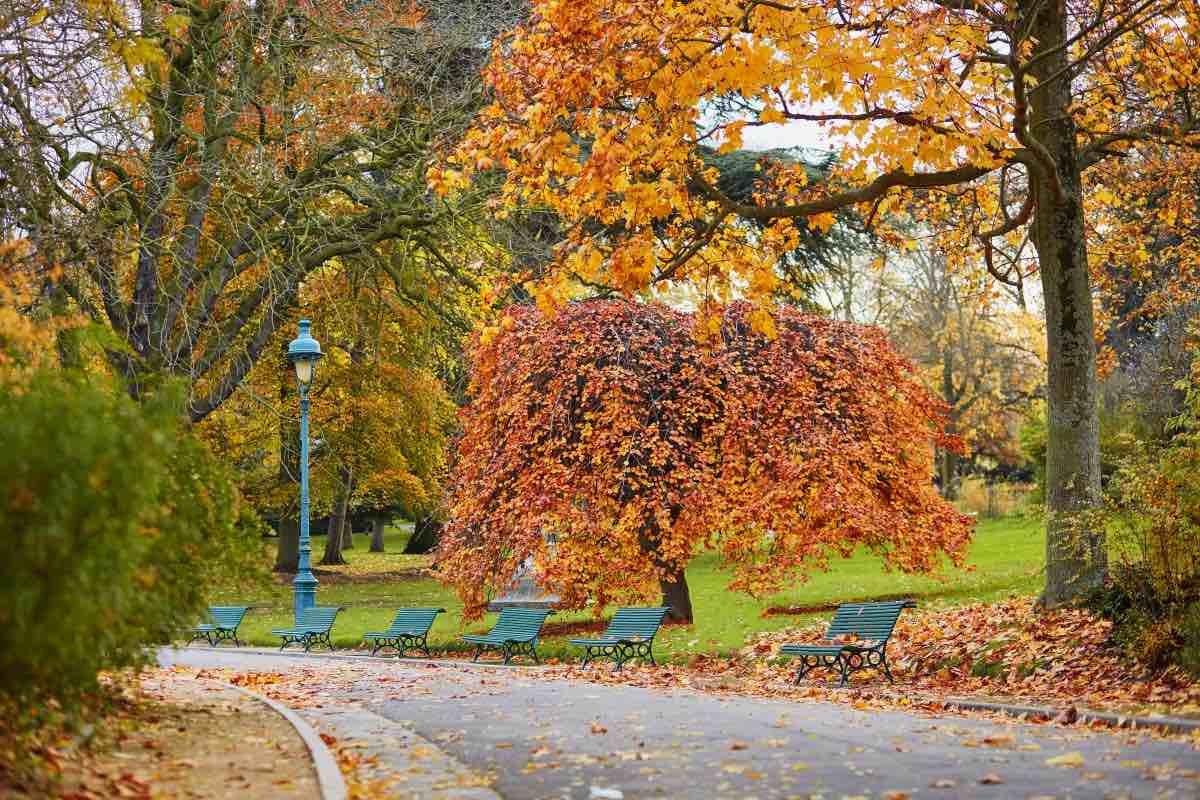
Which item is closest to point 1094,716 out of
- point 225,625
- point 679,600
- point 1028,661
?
point 1028,661

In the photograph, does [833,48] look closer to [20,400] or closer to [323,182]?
[20,400]

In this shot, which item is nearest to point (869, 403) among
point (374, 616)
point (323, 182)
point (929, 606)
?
point (929, 606)

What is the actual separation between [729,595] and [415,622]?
682 cm

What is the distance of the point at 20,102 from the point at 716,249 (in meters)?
6.85

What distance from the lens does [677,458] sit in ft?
58.9

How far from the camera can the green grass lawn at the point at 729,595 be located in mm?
17656

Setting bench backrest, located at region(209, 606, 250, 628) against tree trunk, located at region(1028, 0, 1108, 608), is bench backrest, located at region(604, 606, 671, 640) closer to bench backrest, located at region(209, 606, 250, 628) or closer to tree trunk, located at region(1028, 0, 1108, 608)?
tree trunk, located at region(1028, 0, 1108, 608)

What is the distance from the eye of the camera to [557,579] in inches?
684

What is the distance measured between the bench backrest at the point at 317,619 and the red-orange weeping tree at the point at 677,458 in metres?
1.95

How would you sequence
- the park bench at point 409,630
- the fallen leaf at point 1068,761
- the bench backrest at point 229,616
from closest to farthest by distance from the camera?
the fallen leaf at point 1068,761, the park bench at point 409,630, the bench backrest at point 229,616

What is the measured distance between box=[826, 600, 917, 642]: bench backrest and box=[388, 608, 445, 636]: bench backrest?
20.7ft

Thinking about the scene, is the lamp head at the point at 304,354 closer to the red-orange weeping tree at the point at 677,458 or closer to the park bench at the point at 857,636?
the red-orange weeping tree at the point at 677,458

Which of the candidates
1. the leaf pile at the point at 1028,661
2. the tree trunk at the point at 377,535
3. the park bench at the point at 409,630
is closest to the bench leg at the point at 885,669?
the leaf pile at the point at 1028,661

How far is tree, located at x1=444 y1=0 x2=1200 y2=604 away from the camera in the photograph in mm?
10852
